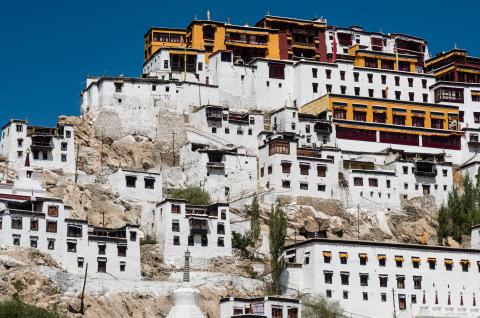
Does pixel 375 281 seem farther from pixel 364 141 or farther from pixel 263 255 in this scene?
pixel 364 141

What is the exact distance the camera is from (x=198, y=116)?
10625 centimetres

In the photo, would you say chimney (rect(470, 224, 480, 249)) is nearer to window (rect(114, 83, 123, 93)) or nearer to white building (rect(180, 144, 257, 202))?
white building (rect(180, 144, 257, 202))

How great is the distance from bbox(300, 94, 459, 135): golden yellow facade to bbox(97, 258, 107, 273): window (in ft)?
112

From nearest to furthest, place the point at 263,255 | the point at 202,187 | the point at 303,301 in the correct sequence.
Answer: the point at 303,301 < the point at 263,255 < the point at 202,187

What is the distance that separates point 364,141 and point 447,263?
2098cm

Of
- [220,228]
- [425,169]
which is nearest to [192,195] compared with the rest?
[220,228]

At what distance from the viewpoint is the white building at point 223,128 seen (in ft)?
345


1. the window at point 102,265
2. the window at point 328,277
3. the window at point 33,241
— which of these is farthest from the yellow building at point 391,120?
the window at point 33,241

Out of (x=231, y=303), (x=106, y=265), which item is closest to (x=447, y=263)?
(x=231, y=303)

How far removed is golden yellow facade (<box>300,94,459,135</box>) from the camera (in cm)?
11162

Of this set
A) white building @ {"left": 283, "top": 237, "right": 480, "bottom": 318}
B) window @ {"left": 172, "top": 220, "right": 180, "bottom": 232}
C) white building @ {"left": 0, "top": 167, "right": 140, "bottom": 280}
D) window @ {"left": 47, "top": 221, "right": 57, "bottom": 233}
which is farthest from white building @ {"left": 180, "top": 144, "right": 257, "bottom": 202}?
window @ {"left": 47, "top": 221, "right": 57, "bottom": 233}

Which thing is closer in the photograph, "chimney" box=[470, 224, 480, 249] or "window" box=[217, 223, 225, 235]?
"window" box=[217, 223, 225, 235]

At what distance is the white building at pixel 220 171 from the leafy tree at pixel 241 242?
23.3 feet

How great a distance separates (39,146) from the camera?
95.1 meters
